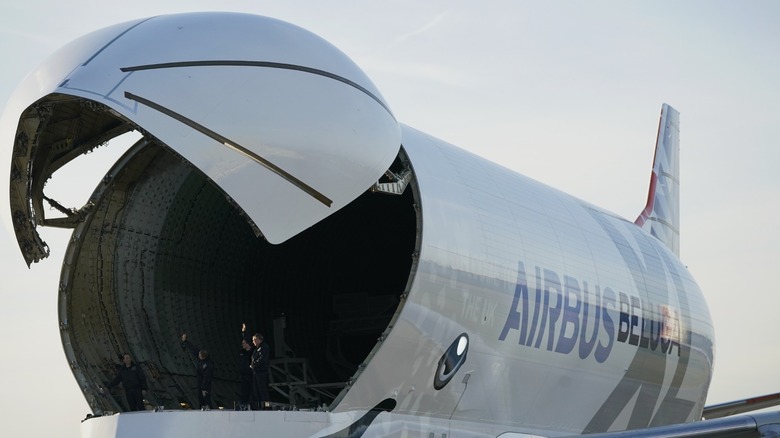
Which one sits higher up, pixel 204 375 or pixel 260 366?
pixel 260 366

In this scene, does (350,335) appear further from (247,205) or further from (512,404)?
(247,205)

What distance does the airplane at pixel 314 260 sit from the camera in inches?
406

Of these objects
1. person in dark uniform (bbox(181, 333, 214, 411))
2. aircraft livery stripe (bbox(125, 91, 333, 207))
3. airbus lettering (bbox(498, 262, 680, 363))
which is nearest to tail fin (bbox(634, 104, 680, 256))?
airbus lettering (bbox(498, 262, 680, 363))

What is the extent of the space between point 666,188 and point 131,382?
703 inches

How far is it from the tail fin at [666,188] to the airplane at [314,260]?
5.91 meters

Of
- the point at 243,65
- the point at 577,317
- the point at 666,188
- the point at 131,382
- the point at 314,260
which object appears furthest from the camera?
the point at 666,188

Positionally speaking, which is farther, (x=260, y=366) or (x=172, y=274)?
(x=172, y=274)

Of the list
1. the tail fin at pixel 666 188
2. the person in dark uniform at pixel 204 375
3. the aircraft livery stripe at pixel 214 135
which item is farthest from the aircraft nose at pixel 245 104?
the tail fin at pixel 666 188

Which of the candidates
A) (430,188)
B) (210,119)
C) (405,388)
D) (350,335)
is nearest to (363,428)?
(405,388)

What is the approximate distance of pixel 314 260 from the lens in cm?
1727

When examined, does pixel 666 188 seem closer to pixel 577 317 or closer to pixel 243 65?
pixel 577 317

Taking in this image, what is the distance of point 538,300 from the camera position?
1441cm

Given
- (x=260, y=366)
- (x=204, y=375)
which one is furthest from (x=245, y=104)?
(x=204, y=375)

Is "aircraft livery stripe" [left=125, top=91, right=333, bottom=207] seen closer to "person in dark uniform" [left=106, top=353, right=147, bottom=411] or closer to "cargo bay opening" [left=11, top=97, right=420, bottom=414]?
"cargo bay opening" [left=11, top=97, right=420, bottom=414]
